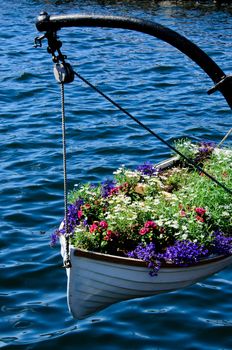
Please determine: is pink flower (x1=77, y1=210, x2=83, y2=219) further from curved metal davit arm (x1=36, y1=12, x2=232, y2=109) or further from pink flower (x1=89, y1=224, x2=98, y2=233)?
curved metal davit arm (x1=36, y1=12, x2=232, y2=109)

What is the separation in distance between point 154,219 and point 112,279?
1.12 m

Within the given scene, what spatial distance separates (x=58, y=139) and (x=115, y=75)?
202 inches

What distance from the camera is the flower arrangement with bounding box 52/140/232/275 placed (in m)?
9.52

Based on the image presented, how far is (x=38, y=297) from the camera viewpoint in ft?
34.4

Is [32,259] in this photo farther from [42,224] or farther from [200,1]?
[200,1]

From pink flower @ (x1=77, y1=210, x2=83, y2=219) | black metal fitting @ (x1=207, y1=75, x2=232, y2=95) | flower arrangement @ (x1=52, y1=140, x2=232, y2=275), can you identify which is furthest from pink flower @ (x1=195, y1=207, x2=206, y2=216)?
black metal fitting @ (x1=207, y1=75, x2=232, y2=95)

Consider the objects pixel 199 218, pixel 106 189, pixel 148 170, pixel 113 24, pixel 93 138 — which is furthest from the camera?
pixel 93 138

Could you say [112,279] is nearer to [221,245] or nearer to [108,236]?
[108,236]

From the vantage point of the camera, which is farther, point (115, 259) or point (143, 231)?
point (143, 231)

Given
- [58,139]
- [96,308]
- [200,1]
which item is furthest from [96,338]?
[200,1]

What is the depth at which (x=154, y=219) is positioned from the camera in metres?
10.1

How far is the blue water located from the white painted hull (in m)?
→ 0.35

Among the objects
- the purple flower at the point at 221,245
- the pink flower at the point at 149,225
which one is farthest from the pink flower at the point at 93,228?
the purple flower at the point at 221,245

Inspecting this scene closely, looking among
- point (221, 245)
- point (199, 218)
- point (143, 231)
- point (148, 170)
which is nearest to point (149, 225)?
point (143, 231)
